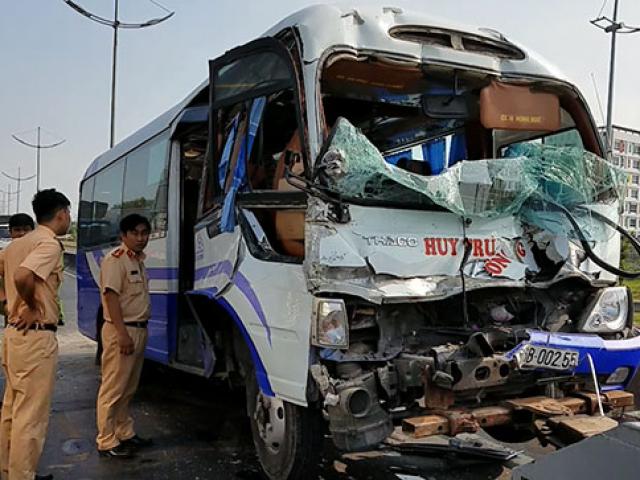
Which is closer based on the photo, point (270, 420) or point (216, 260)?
point (270, 420)

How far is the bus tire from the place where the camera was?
4082 mm

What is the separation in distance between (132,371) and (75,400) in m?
2.09

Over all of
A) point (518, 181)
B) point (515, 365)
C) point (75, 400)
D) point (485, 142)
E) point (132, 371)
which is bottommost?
point (75, 400)

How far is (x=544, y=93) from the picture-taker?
4773 mm

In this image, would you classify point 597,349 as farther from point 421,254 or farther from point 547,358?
point 421,254

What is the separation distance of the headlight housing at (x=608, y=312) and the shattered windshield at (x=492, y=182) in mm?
390

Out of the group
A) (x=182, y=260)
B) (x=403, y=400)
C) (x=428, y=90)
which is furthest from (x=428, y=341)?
(x=182, y=260)

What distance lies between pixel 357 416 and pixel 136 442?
8.72 feet

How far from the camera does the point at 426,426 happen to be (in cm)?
348

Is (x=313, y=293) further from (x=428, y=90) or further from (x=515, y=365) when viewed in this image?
(x=428, y=90)

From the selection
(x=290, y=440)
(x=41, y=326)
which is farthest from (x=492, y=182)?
(x=41, y=326)

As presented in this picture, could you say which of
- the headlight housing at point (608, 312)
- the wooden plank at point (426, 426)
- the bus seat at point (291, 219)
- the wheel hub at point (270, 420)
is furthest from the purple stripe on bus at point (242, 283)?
the headlight housing at point (608, 312)

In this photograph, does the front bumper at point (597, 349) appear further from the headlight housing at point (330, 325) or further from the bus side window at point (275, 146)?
the bus side window at point (275, 146)

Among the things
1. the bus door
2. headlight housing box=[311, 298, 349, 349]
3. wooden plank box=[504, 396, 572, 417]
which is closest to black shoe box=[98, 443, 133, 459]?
the bus door
